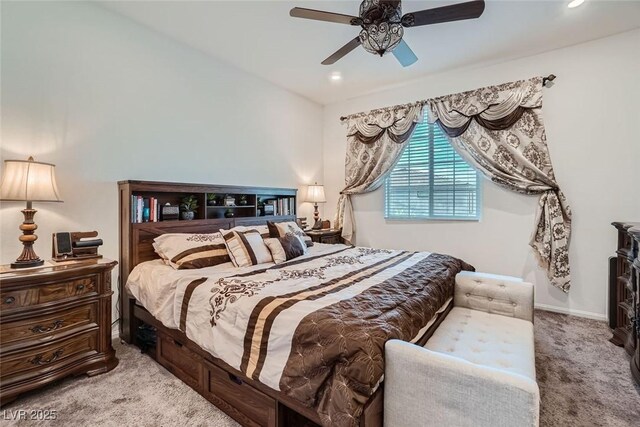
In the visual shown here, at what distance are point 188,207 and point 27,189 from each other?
4.32 ft

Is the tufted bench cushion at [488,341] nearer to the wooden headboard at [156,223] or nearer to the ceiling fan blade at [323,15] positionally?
the ceiling fan blade at [323,15]

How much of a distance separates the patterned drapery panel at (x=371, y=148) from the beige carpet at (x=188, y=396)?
2.81 m

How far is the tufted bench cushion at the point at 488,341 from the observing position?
5.09ft

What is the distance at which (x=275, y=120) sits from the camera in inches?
168

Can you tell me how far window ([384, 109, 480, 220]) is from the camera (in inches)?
151

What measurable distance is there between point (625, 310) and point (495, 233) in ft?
4.43

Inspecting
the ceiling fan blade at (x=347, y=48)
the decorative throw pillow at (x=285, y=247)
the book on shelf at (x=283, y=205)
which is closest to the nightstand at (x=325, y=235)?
the book on shelf at (x=283, y=205)

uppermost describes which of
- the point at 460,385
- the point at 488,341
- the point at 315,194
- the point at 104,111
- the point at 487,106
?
the point at 487,106

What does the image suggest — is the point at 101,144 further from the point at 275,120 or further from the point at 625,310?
the point at 625,310

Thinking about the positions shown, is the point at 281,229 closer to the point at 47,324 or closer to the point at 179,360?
the point at 179,360

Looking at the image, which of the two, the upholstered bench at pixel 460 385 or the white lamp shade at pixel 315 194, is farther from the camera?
the white lamp shade at pixel 315 194

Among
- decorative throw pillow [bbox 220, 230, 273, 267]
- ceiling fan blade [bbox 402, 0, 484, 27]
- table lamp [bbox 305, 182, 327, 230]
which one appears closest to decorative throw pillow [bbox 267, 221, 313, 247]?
decorative throw pillow [bbox 220, 230, 273, 267]

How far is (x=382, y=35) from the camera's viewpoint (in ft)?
6.95

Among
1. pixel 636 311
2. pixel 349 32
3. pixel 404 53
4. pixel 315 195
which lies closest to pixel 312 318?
pixel 404 53
